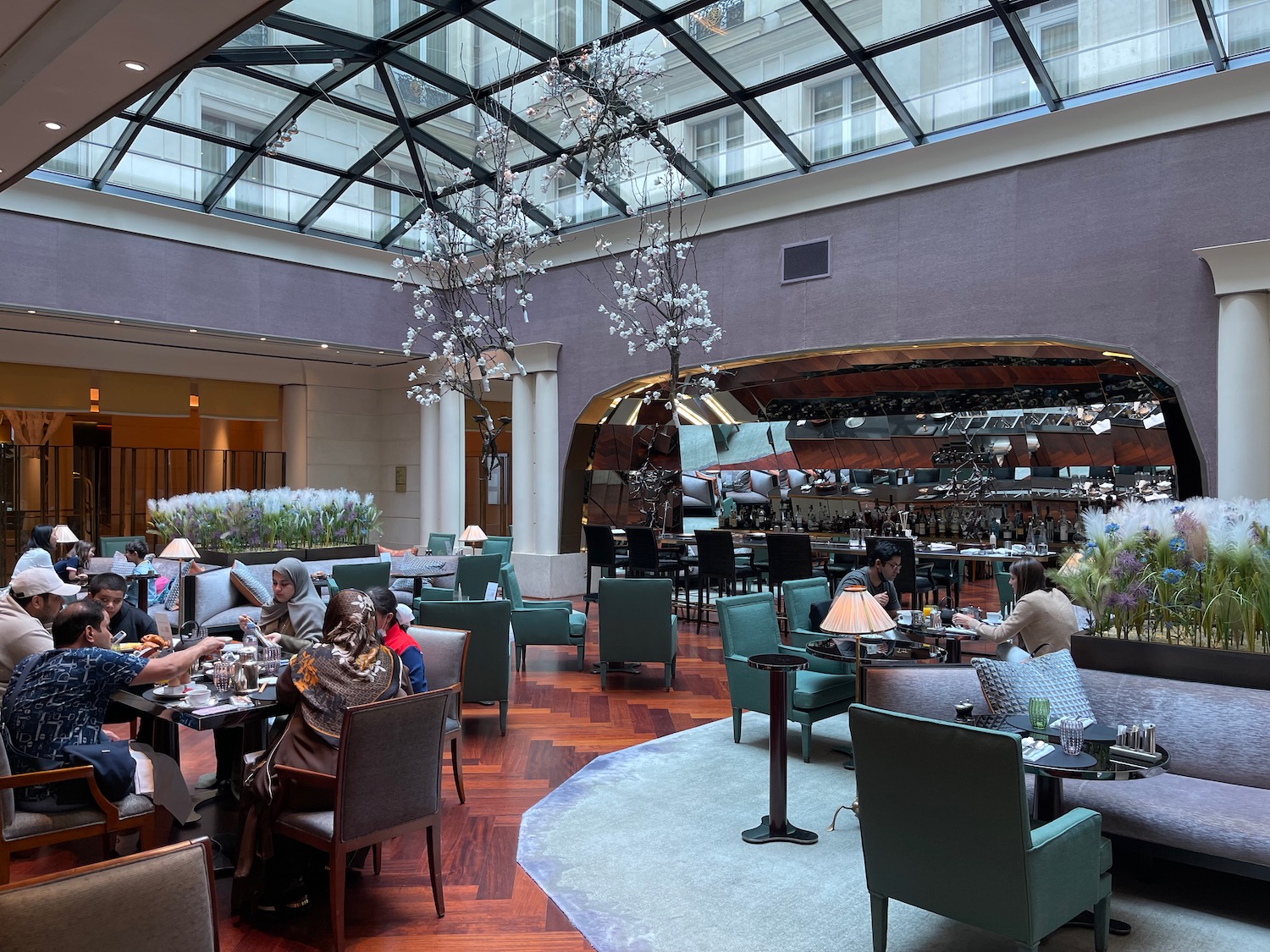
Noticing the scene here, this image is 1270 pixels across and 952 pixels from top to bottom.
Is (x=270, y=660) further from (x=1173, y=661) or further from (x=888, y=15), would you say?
(x=888, y=15)

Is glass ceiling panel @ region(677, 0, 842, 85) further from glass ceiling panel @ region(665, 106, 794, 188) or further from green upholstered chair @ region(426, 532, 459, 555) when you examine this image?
green upholstered chair @ region(426, 532, 459, 555)

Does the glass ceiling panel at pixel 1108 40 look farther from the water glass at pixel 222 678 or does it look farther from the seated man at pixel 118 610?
the seated man at pixel 118 610

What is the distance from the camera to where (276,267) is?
1152 cm

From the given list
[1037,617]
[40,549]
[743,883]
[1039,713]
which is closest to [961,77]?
[1037,617]

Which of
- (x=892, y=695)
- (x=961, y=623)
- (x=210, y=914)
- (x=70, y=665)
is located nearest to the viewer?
(x=210, y=914)

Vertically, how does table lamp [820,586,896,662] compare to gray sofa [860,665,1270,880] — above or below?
above

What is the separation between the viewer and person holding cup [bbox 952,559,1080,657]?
491 cm

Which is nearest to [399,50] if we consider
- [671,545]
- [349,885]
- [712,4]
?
[712,4]

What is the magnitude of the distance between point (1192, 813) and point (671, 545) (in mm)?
8196

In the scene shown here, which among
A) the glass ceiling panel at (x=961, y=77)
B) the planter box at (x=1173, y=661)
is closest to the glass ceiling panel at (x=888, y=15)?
the glass ceiling panel at (x=961, y=77)

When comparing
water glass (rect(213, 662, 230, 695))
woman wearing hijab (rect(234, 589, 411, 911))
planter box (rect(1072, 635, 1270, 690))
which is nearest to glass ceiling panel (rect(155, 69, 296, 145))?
water glass (rect(213, 662, 230, 695))

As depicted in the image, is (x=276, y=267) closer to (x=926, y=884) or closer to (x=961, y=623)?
(x=961, y=623)

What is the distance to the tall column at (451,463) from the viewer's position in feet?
45.1

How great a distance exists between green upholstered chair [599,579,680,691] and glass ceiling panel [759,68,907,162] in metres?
4.78
